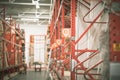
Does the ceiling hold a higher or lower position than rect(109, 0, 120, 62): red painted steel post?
higher

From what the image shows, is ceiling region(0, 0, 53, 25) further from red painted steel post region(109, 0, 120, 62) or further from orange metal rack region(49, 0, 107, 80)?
red painted steel post region(109, 0, 120, 62)

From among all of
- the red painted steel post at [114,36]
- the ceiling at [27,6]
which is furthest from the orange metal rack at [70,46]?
the ceiling at [27,6]

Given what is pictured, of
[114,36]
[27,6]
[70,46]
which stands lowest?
[70,46]

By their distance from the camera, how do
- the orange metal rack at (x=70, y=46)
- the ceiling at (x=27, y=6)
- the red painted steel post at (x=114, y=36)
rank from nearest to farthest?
the red painted steel post at (x=114, y=36), the orange metal rack at (x=70, y=46), the ceiling at (x=27, y=6)

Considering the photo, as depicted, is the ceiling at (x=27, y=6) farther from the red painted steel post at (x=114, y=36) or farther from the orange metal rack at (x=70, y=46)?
the red painted steel post at (x=114, y=36)

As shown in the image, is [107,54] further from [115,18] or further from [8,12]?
[8,12]

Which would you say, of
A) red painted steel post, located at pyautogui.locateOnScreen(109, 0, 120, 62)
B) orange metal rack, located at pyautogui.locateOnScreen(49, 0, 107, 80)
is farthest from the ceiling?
red painted steel post, located at pyautogui.locateOnScreen(109, 0, 120, 62)

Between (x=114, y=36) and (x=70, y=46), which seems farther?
(x=70, y=46)

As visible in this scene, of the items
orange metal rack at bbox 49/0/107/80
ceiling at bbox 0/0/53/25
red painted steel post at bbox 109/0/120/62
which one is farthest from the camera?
ceiling at bbox 0/0/53/25

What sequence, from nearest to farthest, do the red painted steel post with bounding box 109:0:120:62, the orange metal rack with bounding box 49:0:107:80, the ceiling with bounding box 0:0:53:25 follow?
the red painted steel post with bounding box 109:0:120:62 < the orange metal rack with bounding box 49:0:107:80 < the ceiling with bounding box 0:0:53:25

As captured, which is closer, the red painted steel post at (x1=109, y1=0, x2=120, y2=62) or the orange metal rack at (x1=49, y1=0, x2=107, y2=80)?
the red painted steel post at (x1=109, y1=0, x2=120, y2=62)

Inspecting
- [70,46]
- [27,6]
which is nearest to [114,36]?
[70,46]

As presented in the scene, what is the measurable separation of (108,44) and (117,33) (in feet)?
0.39

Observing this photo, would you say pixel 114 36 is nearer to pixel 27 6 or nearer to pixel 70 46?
pixel 70 46
